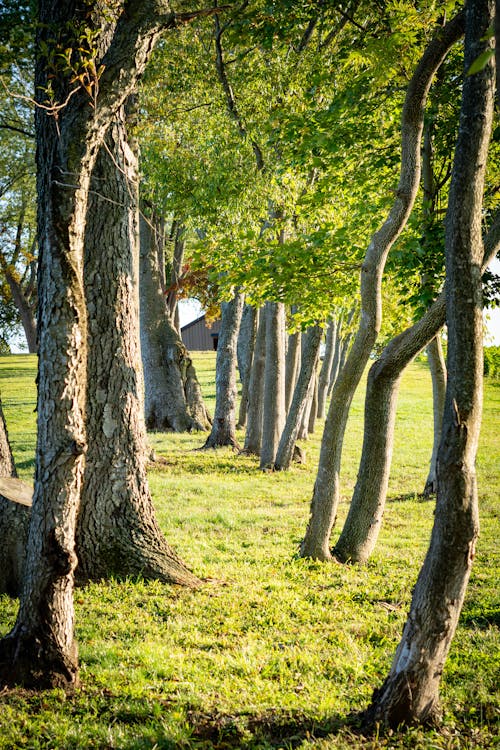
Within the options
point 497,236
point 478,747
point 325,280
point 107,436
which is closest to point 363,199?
point 325,280

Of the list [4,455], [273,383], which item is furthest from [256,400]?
[4,455]

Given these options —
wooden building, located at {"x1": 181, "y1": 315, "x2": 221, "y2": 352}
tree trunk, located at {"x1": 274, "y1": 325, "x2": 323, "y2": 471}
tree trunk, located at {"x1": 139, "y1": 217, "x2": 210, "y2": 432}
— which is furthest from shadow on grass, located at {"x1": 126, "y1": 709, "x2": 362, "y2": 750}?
wooden building, located at {"x1": 181, "y1": 315, "x2": 221, "y2": 352}

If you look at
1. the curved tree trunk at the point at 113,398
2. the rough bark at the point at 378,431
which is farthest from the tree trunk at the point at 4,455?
the rough bark at the point at 378,431

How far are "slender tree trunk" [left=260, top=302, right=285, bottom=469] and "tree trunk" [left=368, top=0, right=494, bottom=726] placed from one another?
11.1m

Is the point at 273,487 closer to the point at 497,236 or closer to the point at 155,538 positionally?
the point at 155,538

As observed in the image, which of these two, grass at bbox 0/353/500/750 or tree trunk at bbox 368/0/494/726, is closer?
tree trunk at bbox 368/0/494/726

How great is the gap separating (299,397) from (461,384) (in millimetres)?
11066

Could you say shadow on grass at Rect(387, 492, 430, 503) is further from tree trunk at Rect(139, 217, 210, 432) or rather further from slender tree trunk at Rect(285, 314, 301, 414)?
tree trunk at Rect(139, 217, 210, 432)

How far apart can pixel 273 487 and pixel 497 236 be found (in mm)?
8204

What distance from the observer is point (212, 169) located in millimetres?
12266

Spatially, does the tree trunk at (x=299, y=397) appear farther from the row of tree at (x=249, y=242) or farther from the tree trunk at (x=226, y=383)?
the tree trunk at (x=226, y=383)

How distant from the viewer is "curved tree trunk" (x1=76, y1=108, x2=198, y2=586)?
6.14 metres

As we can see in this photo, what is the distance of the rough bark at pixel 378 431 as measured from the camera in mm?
7195

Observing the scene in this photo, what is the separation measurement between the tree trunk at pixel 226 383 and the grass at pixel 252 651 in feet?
23.7
